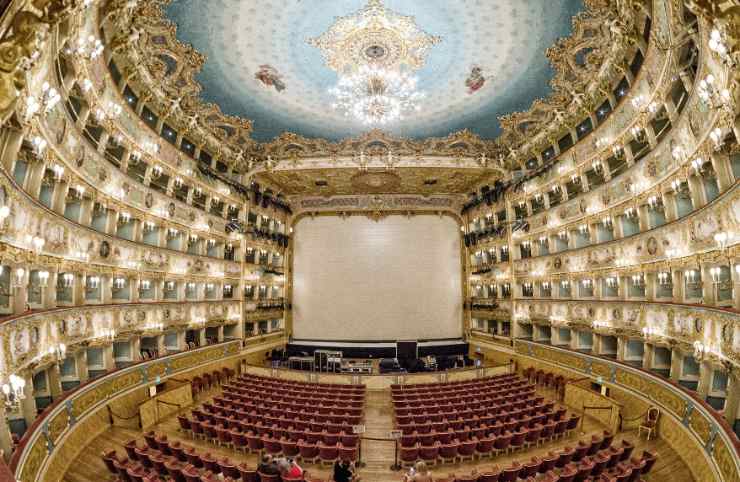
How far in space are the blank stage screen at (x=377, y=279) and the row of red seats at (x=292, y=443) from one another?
17120 mm

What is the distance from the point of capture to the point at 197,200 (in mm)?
23062

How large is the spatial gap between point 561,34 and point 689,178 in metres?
7.40

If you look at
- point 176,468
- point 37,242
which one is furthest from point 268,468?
point 37,242

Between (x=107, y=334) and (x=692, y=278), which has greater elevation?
(x=692, y=278)

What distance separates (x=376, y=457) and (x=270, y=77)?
16.4 meters

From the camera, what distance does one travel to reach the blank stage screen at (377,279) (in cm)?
3002

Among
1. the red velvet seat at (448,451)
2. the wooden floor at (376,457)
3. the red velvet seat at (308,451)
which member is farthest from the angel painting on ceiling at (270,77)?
the red velvet seat at (448,451)

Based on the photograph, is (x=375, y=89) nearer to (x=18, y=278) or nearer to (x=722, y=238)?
(x=722, y=238)

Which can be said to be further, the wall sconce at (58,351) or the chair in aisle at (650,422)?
the chair in aisle at (650,422)

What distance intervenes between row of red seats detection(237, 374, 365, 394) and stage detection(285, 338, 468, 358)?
7.63 m

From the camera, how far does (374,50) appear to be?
1587 cm

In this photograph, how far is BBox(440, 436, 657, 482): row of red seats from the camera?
938cm

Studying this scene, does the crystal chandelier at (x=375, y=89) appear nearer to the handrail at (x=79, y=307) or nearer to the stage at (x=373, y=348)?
the handrail at (x=79, y=307)

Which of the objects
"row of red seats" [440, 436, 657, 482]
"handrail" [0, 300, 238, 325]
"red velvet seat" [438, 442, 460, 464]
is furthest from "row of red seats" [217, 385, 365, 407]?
"row of red seats" [440, 436, 657, 482]
